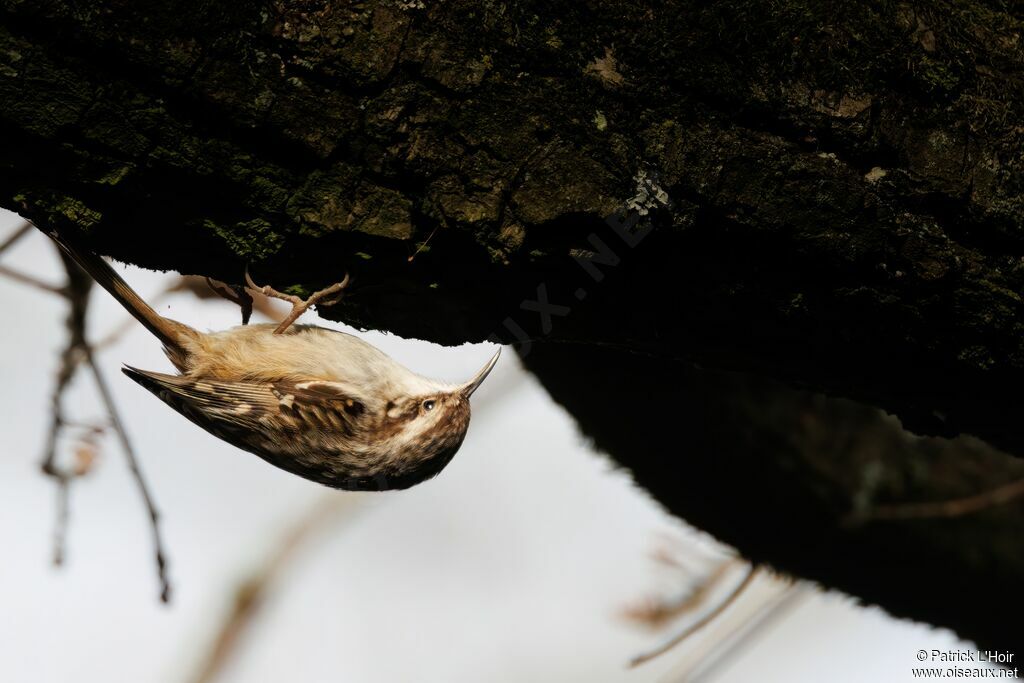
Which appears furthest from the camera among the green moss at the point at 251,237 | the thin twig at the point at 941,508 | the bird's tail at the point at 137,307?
the thin twig at the point at 941,508

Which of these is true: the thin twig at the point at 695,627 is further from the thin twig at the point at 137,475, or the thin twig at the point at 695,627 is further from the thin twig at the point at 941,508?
the thin twig at the point at 137,475

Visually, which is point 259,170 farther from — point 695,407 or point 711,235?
point 695,407

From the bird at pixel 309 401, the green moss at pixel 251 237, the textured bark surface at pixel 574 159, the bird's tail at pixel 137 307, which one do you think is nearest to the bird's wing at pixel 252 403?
the bird at pixel 309 401

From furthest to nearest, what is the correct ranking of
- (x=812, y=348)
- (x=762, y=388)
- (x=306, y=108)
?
(x=762, y=388) < (x=812, y=348) < (x=306, y=108)

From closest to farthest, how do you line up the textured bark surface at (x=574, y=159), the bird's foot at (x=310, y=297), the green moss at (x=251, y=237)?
the textured bark surface at (x=574, y=159), the green moss at (x=251, y=237), the bird's foot at (x=310, y=297)

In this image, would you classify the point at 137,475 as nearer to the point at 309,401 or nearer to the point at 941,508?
the point at 309,401

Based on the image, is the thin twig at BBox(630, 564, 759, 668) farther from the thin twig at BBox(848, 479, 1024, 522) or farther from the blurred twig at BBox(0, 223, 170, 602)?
the blurred twig at BBox(0, 223, 170, 602)

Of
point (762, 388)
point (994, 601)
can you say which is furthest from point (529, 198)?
point (994, 601)

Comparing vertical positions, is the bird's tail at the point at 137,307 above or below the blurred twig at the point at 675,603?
above
